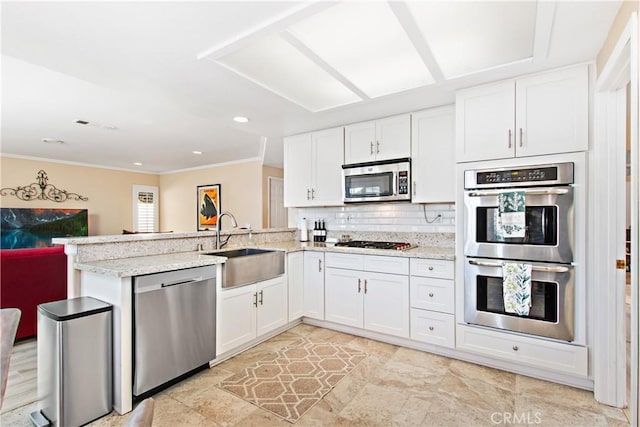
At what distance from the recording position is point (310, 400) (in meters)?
2.09

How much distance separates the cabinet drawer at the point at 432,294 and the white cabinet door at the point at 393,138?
1.23 m

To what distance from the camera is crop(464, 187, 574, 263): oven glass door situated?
2.20 metres

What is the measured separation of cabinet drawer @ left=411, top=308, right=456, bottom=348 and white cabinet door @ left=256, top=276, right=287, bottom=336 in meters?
1.26

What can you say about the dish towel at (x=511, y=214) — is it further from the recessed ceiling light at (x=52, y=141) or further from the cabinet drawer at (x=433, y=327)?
the recessed ceiling light at (x=52, y=141)

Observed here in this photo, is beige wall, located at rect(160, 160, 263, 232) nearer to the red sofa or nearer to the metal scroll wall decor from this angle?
the metal scroll wall decor

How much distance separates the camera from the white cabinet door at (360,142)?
3.37 m

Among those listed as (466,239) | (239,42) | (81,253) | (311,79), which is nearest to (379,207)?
(466,239)

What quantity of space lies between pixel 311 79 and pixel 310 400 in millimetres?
2333

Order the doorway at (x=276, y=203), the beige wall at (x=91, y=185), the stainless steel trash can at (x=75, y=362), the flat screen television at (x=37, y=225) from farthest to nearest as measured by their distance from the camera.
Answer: the doorway at (x=276, y=203)
the beige wall at (x=91, y=185)
the flat screen television at (x=37, y=225)
the stainless steel trash can at (x=75, y=362)

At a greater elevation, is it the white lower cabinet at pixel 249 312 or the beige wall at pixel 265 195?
the beige wall at pixel 265 195

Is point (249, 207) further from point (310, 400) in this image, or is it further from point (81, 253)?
point (310, 400)

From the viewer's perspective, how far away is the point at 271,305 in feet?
10.1

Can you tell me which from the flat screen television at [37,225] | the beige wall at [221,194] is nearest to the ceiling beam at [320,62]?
the beige wall at [221,194]

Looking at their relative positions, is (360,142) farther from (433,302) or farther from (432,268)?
(433,302)
